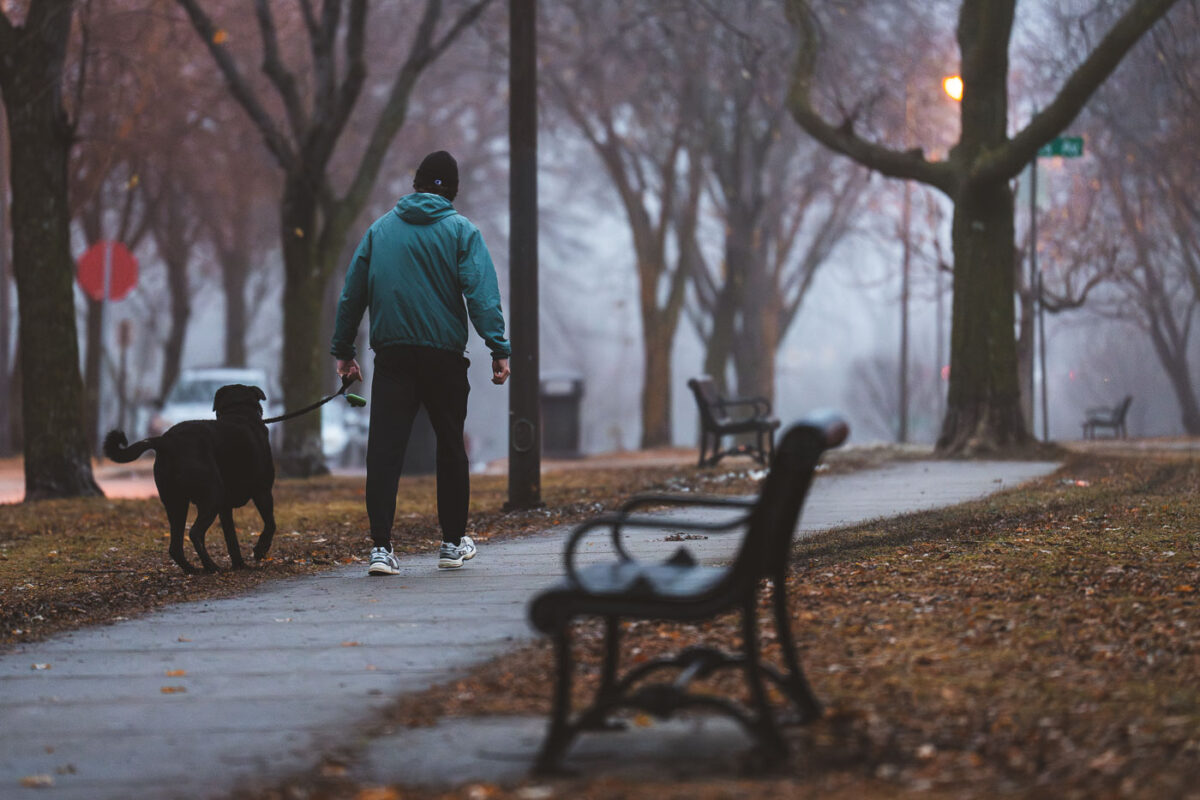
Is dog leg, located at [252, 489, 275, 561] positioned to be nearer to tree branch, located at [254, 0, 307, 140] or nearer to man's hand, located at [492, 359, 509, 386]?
man's hand, located at [492, 359, 509, 386]

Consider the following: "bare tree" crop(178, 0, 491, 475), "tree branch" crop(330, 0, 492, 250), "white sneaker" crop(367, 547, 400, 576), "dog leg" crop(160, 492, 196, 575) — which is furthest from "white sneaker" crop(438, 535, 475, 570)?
"tree branch" crop(330, 0, 492, 250)

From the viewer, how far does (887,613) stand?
6.26m

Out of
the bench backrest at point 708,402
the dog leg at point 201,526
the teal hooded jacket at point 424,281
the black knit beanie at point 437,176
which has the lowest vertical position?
the dog leg at point 201,526

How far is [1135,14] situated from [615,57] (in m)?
12.8

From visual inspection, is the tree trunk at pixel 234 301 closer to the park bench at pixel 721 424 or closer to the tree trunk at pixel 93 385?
the tree trunk at pixel 93 385

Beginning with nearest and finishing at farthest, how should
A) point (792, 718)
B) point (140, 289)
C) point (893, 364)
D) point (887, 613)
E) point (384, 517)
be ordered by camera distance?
point (792, 718), point (887, 613), point (384, 517), point (140, 289), point (893, 364)

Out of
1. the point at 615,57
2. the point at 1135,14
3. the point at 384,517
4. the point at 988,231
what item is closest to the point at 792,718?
the point at 384,517

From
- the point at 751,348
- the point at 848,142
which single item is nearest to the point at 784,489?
the point at 848,142

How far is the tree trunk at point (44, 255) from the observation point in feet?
48.9

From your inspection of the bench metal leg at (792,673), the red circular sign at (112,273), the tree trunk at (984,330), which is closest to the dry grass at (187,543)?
the tree trunk at (984,330)

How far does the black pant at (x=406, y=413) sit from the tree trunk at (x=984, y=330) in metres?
11.1

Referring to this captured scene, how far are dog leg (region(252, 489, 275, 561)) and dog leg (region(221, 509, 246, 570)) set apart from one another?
6.7 inches

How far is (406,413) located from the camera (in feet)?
25.7

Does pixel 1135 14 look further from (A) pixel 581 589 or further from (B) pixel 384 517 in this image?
(A) pixel 581 589
